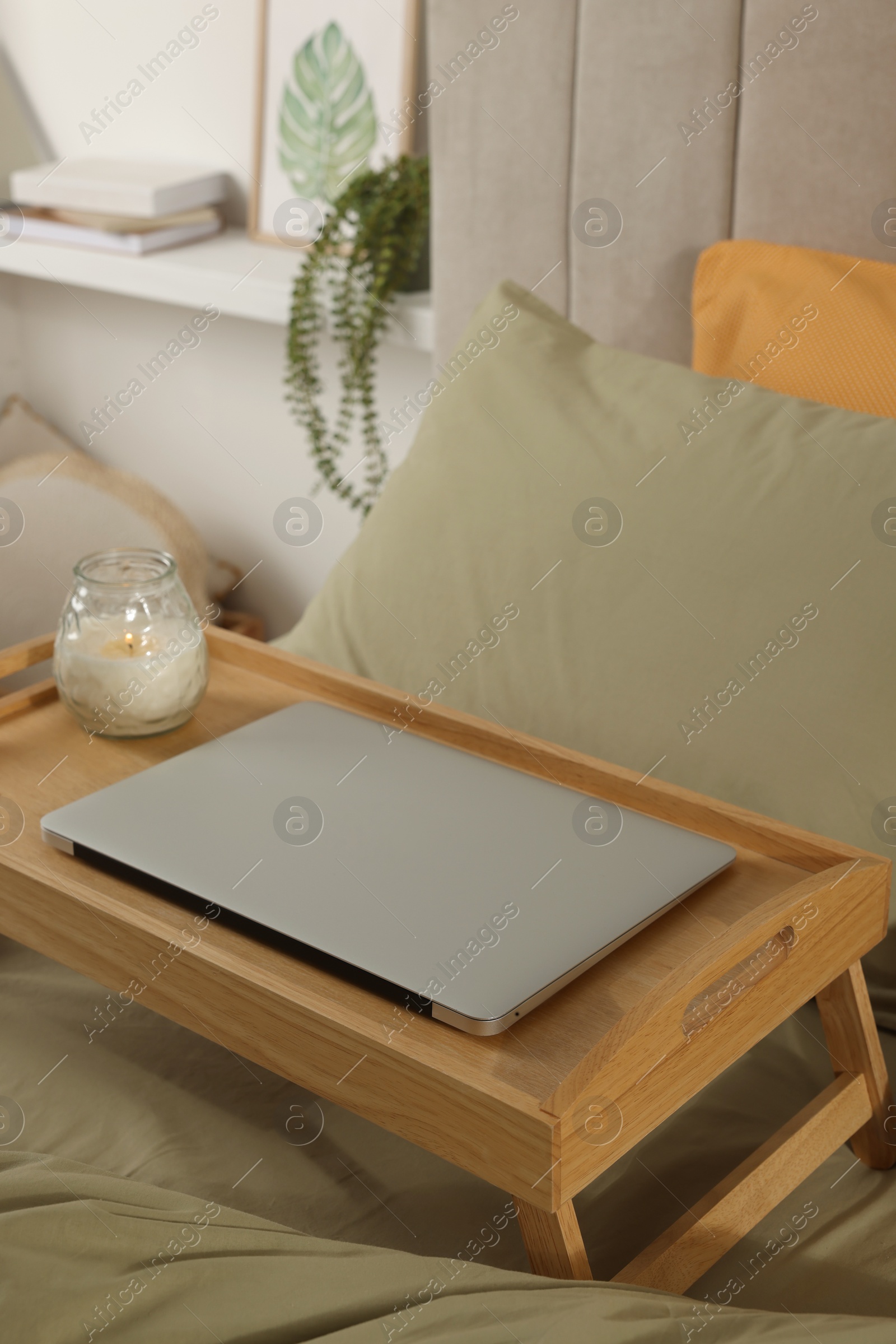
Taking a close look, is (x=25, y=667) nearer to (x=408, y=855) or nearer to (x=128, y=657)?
(x=128, y=657)

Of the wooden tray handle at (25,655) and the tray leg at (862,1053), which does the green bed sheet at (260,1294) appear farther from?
the wooden tray handle at (25,655)

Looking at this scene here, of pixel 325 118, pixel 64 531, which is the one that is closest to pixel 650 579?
pixel 325 118

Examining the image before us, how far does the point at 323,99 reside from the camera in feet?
6.25

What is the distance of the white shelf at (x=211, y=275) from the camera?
183 cm

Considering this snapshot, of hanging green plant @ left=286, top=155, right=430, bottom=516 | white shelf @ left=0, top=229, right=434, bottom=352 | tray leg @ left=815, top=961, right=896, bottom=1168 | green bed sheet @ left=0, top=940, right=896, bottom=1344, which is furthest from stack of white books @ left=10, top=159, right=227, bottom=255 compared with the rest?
tray leg @ left=815, top=961, right=896, bottom=1168

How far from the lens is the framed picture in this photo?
1.82m

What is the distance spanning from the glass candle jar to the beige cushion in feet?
3.23

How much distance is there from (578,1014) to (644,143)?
1099 mm

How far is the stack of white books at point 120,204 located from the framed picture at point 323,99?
101 mm

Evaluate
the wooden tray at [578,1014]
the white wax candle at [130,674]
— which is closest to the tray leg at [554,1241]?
the wooden tray at [578,1014]

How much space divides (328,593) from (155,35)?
1.39 metres

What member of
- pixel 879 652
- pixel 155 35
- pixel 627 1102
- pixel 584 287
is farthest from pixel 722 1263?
pixel 155 35

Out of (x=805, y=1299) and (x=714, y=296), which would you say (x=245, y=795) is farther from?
(x=714, y=296)

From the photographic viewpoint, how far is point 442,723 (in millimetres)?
1063
